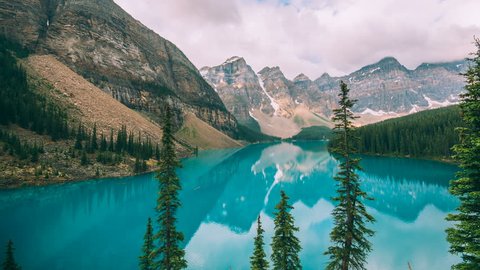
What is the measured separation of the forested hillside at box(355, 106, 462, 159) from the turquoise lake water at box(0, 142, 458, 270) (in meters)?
38.3

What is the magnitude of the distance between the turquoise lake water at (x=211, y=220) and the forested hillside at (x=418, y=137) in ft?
126

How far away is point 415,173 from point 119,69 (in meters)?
177

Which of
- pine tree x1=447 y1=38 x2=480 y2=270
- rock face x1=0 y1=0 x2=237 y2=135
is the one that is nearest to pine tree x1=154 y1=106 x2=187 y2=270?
pine tree x1=447 y1=38 x2=480 y2=270

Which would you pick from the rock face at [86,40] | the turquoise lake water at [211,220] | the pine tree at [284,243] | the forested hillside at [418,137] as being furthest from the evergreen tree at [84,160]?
the rock face at [86,40]

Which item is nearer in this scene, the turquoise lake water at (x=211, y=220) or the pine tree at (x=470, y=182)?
the pine tree at (x=470, y=182)

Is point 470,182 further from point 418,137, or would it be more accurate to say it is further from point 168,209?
point 418,137

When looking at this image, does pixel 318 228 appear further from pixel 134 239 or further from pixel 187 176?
pixel 187 176

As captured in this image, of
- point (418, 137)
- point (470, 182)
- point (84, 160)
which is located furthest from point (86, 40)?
point (470, 182)

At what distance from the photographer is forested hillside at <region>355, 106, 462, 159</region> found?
114938mm

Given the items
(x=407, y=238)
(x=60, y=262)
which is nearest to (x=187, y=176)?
(x=60, y=262)

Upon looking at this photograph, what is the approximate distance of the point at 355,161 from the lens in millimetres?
18531

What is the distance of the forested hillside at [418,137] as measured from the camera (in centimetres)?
11494

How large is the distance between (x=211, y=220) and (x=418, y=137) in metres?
120

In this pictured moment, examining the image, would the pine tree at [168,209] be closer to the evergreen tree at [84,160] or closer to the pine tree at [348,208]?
the pine tree at [348,208]
